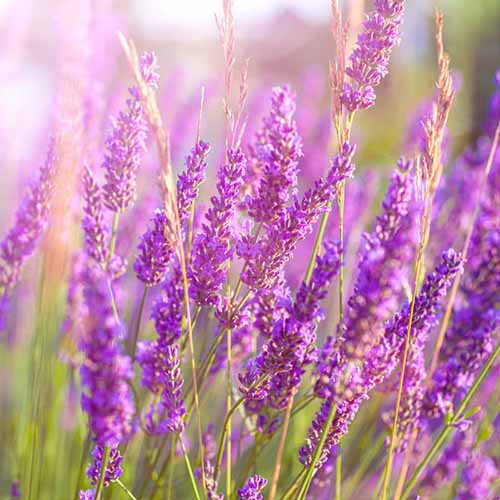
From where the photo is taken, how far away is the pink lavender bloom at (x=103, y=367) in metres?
0.55

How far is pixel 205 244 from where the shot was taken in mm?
821

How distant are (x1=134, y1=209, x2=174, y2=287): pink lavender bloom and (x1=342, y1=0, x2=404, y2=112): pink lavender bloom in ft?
0.92

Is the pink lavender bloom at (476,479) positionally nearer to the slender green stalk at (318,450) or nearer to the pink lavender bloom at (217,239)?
the slender green stalk at (318,450)

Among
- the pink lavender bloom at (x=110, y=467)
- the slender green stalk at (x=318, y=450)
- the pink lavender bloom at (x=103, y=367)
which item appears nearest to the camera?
the pink lavender bloom at (x=103, y=367)

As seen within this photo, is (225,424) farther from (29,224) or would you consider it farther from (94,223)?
(29,224)

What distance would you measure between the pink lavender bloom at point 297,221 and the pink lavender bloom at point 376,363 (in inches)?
4.7

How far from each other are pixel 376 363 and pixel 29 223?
1.77ft

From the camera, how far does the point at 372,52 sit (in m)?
0.85

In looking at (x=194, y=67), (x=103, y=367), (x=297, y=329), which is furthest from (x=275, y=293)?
(x=194, y=67)

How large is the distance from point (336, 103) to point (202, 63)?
8.15 m

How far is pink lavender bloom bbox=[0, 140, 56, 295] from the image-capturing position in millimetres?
966

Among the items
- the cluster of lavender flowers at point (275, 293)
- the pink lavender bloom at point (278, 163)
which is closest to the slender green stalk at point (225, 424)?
the cluster of lavender flowers at point (275, 293)

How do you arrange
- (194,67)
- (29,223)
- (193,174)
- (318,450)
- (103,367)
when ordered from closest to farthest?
(103,367), (318,450), (193,174), (29,223), (194,67)

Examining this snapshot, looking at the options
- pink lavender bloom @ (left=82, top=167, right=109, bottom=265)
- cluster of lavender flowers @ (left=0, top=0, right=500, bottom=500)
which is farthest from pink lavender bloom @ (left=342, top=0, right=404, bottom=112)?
pink lavender bloom @ (left=82, top=167, right=109, bottom=265)
